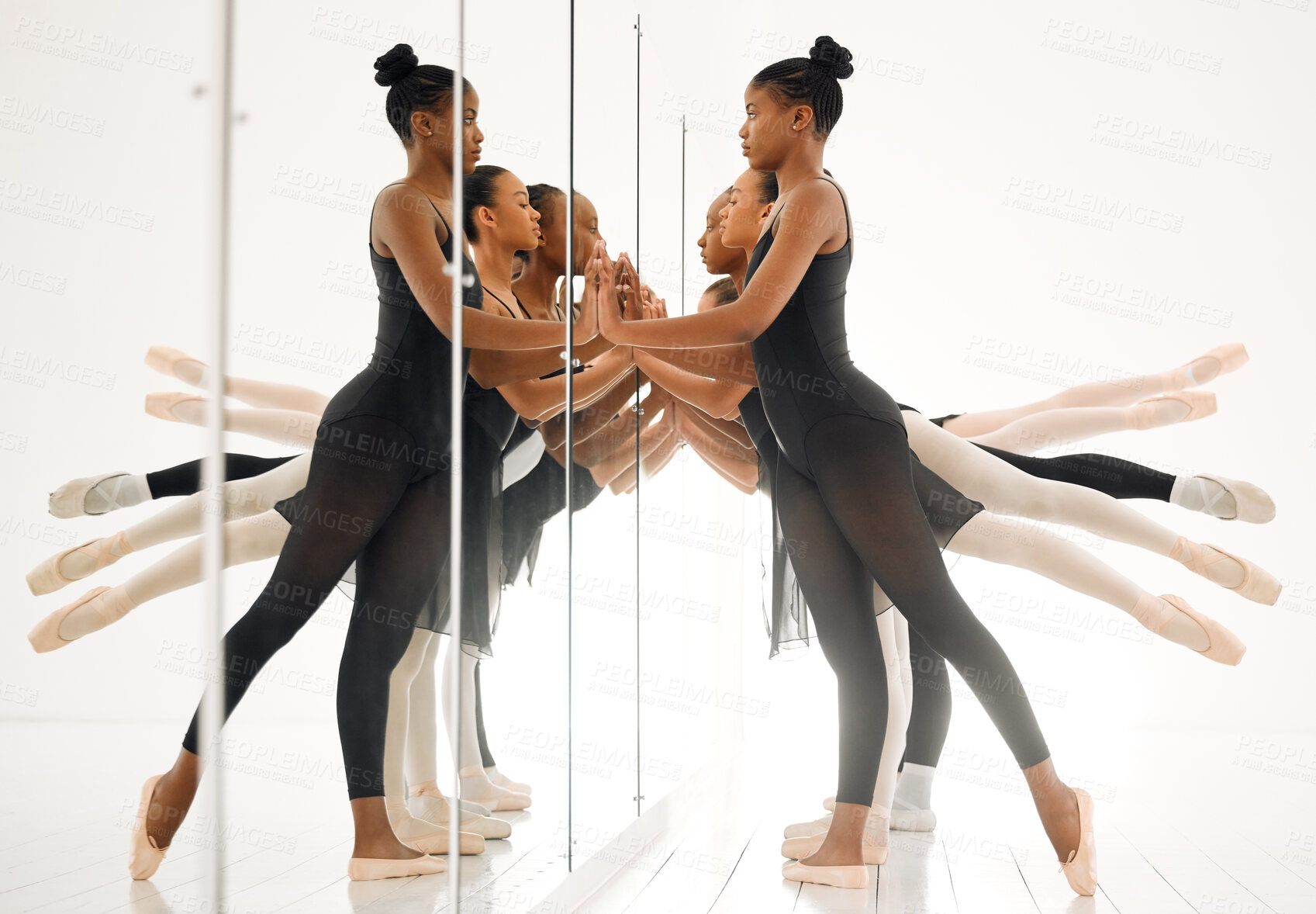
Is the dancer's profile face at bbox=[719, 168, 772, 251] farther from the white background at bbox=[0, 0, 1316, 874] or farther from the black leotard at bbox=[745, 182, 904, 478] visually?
the black leotard at bbox=[745, 182, 904, 478]

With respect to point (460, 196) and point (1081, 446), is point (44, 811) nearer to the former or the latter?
point (460, 196)

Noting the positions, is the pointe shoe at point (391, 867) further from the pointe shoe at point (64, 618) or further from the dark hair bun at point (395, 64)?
the dark hair bun at point (395, 64)

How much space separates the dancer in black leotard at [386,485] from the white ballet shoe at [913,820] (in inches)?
58.3

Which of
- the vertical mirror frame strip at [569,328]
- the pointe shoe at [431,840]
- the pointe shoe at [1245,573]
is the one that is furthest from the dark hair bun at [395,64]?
the pointe shoe at [1245,573]

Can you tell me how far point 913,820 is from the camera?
238 centimetres

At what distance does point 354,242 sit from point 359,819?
602 mm

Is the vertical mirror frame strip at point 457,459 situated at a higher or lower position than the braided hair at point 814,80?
lower

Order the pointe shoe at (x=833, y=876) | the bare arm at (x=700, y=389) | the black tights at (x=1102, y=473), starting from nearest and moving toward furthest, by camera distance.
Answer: the pointe shoe at (x=833, y=876) → the bare arm at (x=700, y=389) → the black tights at (x=1102, y=473)

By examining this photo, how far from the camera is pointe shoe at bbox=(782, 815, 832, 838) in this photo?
221 centimetres

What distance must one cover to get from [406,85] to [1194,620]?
204 cm

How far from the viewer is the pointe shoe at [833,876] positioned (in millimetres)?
1880

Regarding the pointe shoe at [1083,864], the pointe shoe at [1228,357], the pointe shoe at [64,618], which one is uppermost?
the pointe shoe at [1228,357]

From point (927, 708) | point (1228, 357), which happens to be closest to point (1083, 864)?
point (927, 708)

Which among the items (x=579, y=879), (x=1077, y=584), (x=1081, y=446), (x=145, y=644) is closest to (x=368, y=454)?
(x=145, y=644)
